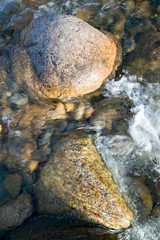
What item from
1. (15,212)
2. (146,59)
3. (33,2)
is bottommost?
(15,212)

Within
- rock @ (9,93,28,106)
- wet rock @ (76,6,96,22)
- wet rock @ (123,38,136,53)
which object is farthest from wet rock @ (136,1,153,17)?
rock @ (9,93,28,106)

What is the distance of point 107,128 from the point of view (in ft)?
12.6

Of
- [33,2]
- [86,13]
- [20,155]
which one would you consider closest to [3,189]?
[20,155]

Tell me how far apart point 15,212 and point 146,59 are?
12.8ft

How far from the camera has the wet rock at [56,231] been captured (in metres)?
2.59

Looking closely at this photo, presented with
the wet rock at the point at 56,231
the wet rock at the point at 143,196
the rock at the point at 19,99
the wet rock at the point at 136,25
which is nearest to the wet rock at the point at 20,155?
the rock at the point at 19,99

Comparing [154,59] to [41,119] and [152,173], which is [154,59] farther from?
[41,119]

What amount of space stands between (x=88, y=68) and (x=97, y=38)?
72 cm

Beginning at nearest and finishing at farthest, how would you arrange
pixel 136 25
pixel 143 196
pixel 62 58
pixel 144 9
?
pixel 143 196 → pixel 62 58 → pixel 136 25 → pixel 144 9

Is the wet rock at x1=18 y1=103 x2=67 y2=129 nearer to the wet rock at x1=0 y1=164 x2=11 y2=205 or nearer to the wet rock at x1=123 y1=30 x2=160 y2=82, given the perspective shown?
the wet rock at x1=0 y1=164 x2=11 y2=205

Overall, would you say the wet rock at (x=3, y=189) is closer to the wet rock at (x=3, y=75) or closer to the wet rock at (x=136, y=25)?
the wet rock at (x=3, y=75)

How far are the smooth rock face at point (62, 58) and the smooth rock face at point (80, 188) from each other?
1.08m

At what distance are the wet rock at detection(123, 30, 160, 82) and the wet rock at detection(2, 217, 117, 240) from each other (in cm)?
307

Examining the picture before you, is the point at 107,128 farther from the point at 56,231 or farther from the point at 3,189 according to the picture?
the point at 3,189
